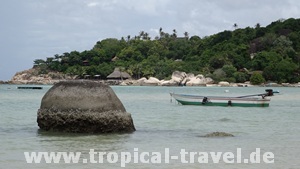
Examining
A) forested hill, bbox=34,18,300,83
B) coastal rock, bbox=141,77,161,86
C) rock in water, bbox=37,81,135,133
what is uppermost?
forested hill, bbox=34,18,300,83

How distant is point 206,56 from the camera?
4631 inches

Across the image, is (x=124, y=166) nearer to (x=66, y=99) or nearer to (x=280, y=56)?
(x=66, y=99)

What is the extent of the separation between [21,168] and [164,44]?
13102cm

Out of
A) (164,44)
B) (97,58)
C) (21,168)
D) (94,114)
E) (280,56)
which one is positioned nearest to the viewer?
(21,168)

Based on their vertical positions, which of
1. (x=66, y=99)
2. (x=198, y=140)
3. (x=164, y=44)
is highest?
(x=164, y=44)

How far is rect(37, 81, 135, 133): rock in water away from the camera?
50.2ft

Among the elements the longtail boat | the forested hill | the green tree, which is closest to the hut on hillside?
the forested hill

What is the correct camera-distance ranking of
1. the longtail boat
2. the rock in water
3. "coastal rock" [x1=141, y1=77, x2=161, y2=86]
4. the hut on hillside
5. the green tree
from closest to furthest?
the rock in water → the longtail boat → the green tree → "coastal rock" [x1=141, y1=77, x2=161, y2=86] → the hut on hillside

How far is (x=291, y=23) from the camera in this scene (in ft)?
413

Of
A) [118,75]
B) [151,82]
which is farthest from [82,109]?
[118,75]

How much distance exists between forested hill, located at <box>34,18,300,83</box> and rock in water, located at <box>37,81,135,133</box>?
302 ft

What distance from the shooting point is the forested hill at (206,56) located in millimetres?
108250

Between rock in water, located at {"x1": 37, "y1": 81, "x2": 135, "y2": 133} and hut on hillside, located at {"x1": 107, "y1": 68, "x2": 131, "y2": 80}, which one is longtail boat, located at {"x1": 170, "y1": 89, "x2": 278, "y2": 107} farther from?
hut on hillside, located at {"x1": 107, "y1": 68, "x2": 131, "y2": 80}

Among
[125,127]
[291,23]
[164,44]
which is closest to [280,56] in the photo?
[291,23]
